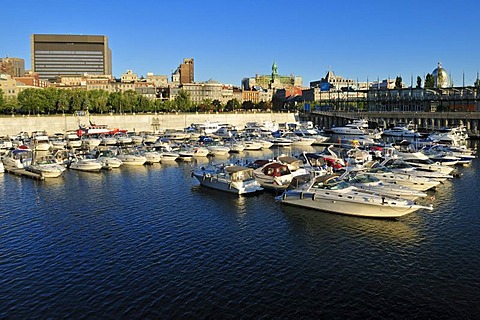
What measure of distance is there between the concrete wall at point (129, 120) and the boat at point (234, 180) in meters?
81.8

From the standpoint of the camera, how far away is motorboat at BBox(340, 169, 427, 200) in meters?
39.1

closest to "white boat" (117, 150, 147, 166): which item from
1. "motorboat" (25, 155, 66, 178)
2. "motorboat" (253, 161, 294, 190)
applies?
"motorboat" (25, 155, 66, 178)

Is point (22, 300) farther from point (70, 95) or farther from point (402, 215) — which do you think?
point (70, 95)

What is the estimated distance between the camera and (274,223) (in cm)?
3606

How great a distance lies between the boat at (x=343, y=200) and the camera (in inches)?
1399

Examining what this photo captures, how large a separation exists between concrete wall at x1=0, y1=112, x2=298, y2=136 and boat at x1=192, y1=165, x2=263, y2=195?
81803 mm

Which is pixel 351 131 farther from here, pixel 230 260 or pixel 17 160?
pixel 230 260

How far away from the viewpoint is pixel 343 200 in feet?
121

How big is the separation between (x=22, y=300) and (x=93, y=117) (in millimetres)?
107222

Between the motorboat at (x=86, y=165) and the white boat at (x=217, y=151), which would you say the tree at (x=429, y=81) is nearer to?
the white boat at (x=217, y=151)

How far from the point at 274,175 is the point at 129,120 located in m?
89.6

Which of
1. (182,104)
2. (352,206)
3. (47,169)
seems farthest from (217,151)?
(182,104)

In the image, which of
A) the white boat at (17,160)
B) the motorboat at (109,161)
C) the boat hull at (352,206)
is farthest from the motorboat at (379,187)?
the white boat at (17,160)

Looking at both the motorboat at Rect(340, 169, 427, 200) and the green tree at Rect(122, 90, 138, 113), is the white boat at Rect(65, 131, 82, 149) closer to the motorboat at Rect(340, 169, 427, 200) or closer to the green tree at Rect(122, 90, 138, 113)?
the green tree at Rect(122, 90, 138, 113)
